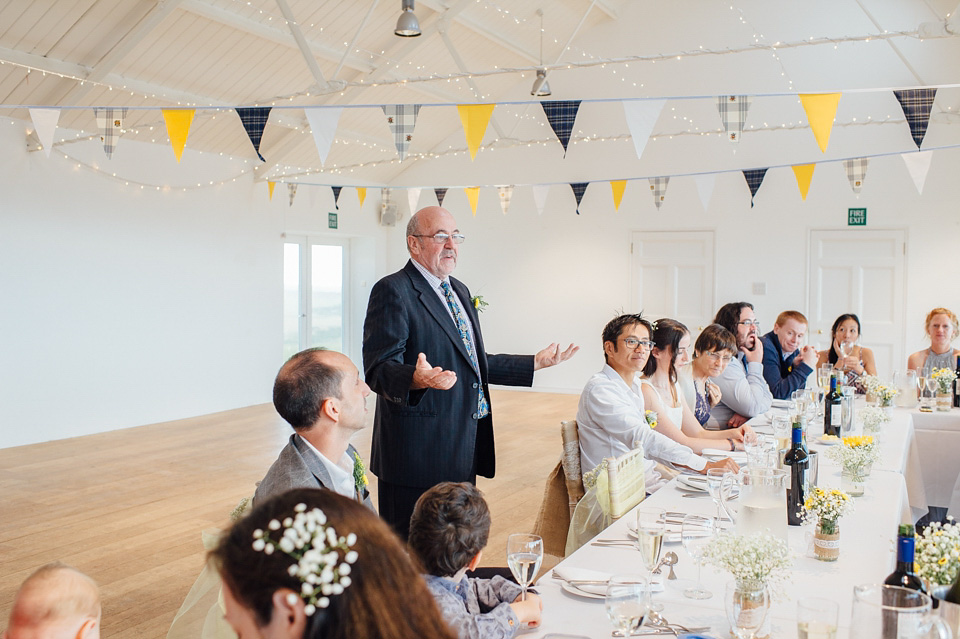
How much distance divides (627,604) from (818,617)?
0.34 m

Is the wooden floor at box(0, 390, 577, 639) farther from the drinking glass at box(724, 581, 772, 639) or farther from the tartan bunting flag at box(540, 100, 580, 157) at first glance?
the drinking glass at box(724, 581, 772, 639)

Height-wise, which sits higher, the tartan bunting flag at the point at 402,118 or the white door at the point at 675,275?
the tartan bunting flag at the point at 402,118

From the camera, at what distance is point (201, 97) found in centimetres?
850

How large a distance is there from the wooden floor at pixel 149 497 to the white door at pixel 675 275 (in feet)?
8.40

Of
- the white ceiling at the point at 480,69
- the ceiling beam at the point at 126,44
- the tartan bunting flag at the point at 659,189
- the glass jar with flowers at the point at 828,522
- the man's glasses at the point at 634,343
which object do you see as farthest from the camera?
the tartan bunting flag at the point at 659,189

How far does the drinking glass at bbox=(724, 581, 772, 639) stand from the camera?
5.12 ft

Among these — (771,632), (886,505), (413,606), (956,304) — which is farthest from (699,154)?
(413,606)

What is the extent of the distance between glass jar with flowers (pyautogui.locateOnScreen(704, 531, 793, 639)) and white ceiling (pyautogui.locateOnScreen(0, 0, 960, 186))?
600cm

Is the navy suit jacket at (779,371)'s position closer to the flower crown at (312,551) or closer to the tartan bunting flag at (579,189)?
the tartan bunting flag at (579,189)

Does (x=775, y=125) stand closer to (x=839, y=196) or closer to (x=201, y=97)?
(x=839, y=196)

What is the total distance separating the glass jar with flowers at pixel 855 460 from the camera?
2.84 m

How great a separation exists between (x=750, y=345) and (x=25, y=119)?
6767mm

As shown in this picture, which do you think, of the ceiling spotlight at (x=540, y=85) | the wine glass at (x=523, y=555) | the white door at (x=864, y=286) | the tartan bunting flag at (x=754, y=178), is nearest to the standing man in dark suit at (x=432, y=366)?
the wine glass at (x=523, y=555)

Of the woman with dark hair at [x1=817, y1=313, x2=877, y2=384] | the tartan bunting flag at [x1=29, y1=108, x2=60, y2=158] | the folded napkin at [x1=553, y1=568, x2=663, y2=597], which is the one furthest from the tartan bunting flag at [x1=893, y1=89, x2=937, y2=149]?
the tartan bunting flag at [x1=29, y1=108, x2=60, y2=158]
